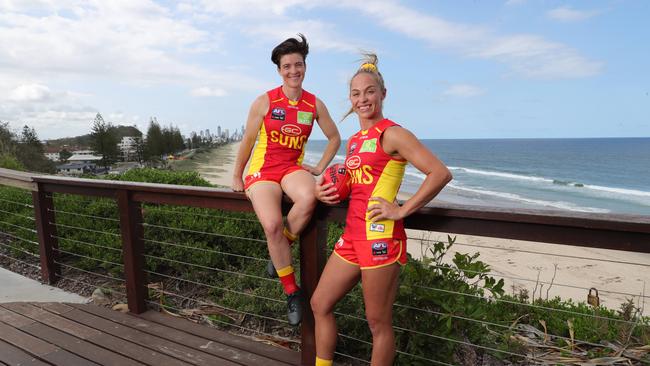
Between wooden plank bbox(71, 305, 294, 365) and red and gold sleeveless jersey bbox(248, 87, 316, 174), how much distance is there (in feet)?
3.55

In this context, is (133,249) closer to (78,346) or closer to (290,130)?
(78,346)

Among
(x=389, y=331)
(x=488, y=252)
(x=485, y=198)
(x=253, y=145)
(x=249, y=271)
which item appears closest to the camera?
(x=389, y=331)

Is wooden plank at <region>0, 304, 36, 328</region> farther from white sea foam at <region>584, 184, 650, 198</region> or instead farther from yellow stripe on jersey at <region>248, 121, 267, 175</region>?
white sea foam at <region>584, 184, 650, 198</region>

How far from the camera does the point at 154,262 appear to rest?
4309mm

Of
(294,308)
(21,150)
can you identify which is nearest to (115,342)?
(294,308)

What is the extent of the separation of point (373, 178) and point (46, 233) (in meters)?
3.35

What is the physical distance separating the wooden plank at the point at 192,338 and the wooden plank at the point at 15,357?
1.85 feet

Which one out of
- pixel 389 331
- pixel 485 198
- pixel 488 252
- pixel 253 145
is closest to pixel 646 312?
pixel 488 252

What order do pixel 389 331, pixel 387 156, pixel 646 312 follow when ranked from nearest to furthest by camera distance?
pixel 387 156 → pixel 389 331 → pixel 646 312

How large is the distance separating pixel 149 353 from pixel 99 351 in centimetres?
29

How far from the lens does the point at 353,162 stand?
1843 millimetres

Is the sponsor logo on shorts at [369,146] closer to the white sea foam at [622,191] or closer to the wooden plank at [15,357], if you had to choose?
the wooden plank at [15,357]

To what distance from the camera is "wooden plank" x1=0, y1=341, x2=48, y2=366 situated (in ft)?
7.77

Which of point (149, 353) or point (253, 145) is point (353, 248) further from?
point (149, 353)
